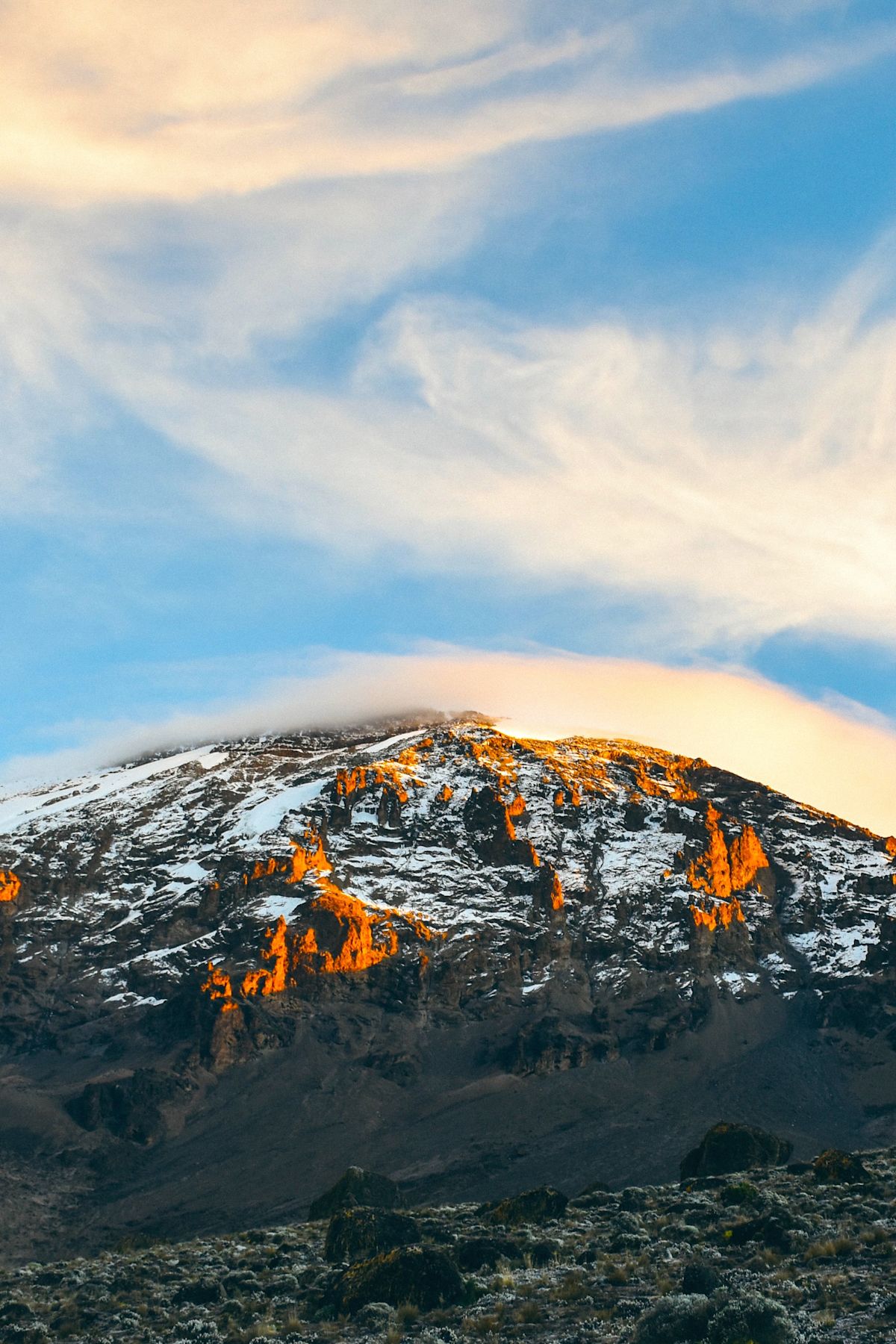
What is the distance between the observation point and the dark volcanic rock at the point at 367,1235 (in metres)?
48.1

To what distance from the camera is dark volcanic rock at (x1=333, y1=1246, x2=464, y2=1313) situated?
36.2 meters

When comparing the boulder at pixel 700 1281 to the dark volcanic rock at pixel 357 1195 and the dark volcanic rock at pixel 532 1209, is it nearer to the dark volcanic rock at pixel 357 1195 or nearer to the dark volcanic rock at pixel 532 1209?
the dark volcanic rock at pixel 532 1209

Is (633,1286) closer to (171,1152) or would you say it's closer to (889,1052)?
(171,1152)

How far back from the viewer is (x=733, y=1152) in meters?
66.6

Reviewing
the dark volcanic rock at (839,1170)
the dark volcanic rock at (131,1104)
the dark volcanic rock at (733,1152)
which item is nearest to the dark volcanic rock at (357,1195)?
the dark volcanic rock at (733,1152)

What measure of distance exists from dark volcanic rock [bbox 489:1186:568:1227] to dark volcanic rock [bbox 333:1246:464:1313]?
46.6ft

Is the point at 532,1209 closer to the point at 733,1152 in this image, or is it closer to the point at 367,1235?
the point at 367,1235

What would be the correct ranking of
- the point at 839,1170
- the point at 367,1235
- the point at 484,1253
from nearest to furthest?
1. the point at 484,1253
2. the point at 367,1235
3. the point at 839,1170

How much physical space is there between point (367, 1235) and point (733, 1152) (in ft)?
86.1

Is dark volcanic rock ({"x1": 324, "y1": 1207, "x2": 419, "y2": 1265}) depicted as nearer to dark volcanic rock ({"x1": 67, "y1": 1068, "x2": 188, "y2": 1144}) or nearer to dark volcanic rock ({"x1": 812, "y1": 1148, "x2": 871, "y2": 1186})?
dark volcanic rock ({"x1": 812, "y1": 1148, "x2": 871, "y2": 1186})

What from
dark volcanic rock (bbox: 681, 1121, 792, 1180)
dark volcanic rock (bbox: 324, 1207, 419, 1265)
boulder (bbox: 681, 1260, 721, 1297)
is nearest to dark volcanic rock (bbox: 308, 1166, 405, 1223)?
dark volcanic rock (bbox: 681, 1121, 792, 1180)

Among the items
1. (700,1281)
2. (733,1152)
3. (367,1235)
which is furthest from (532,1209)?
(700,1281)

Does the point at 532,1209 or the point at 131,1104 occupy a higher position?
the point at 532,1209

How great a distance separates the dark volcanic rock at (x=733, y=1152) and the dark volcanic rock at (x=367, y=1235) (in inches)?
860
